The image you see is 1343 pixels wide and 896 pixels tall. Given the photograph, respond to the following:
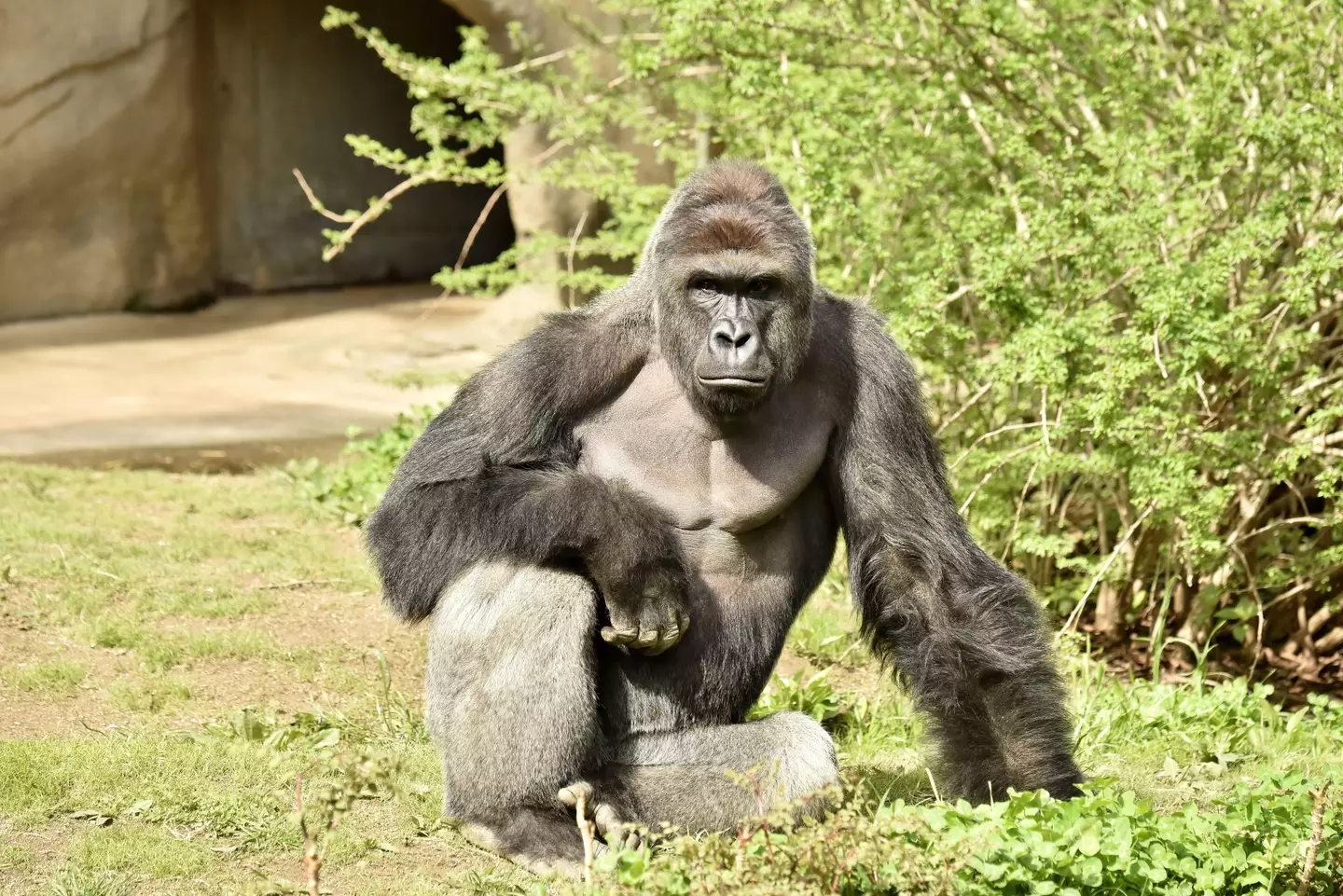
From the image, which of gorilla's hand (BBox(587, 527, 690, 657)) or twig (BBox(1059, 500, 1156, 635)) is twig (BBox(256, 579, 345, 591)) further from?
twig (BBox(1059, 500, 1156, 635))

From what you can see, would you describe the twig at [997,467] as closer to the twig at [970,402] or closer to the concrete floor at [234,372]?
the twig at [970,402]

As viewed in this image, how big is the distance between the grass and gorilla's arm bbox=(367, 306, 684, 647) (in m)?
0.62

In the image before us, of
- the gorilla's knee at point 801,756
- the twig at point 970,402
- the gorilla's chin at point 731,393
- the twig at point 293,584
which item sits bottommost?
the twig at point 293,584

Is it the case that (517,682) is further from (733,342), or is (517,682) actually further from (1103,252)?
(1103,252)

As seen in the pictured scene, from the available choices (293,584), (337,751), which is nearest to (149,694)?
(337,751)

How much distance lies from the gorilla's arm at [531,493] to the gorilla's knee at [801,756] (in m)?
0.42

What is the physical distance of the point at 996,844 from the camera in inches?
128

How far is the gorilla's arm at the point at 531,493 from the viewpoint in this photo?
12.9 ft

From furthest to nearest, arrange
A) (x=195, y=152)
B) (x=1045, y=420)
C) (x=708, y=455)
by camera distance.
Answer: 1. (x=195, y=152)
2. (x=1045, y=420)
3. (x=708, y=455)

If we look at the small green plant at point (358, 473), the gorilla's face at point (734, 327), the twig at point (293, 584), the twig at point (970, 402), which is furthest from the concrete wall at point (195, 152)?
the gorilla's face at point (734, 327)

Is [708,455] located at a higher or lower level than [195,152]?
lower

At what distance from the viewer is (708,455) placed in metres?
4.24

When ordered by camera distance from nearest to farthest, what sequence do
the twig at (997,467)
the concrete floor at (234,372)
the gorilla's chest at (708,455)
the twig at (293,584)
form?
the gorilla's chest at (708,455) < the twig at (997,467) < the twig at (293,584) < the concrete floor at (234,372)

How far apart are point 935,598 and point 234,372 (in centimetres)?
822
